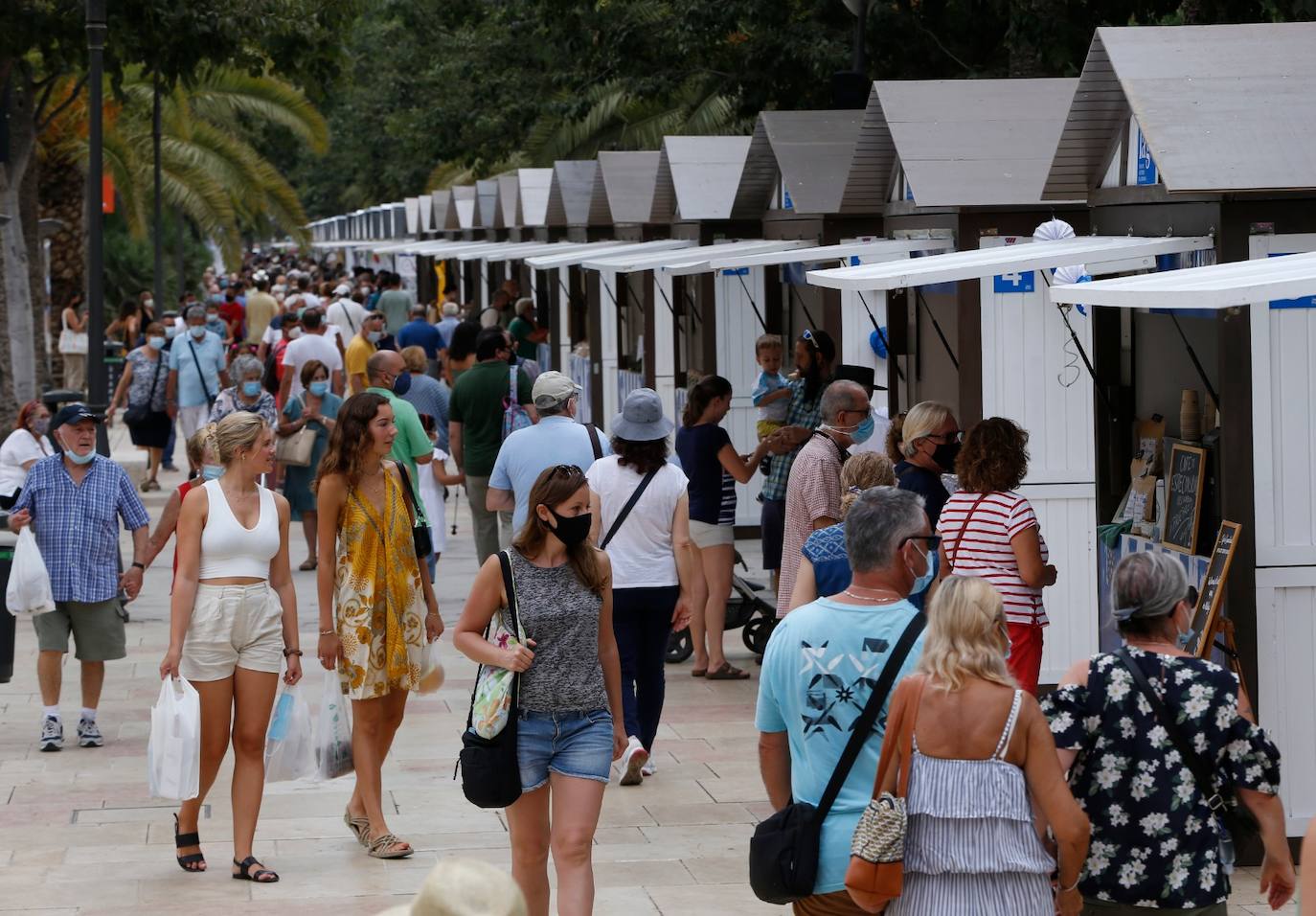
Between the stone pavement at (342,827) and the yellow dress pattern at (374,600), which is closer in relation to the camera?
the stone pavement at (342,827)

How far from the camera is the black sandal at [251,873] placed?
22.5 ft

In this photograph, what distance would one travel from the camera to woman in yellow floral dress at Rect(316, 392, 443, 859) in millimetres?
7035

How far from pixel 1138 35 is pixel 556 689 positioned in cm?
387

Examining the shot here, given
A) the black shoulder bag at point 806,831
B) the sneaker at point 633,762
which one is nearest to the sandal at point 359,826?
the sneaker at point 633,762

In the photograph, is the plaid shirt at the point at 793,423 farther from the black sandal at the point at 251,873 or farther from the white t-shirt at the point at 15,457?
the black sandal at the point at 251,873

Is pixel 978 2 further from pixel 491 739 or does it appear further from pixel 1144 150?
pixel 491 739

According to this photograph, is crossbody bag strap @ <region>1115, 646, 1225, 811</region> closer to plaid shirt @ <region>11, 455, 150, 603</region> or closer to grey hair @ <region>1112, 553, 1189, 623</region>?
grey hair @ <region>1112, 553, 1189, 623</region>

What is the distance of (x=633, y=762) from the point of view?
817cm

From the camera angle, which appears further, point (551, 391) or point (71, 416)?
point (71, 416)

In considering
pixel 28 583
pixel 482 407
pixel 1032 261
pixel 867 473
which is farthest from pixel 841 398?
pixel 28 583

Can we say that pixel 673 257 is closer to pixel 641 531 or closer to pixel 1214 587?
pixel 641 531

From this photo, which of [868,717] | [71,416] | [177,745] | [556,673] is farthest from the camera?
[71,416]

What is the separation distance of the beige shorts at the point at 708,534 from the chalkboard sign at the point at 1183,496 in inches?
113

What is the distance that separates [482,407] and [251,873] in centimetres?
479
